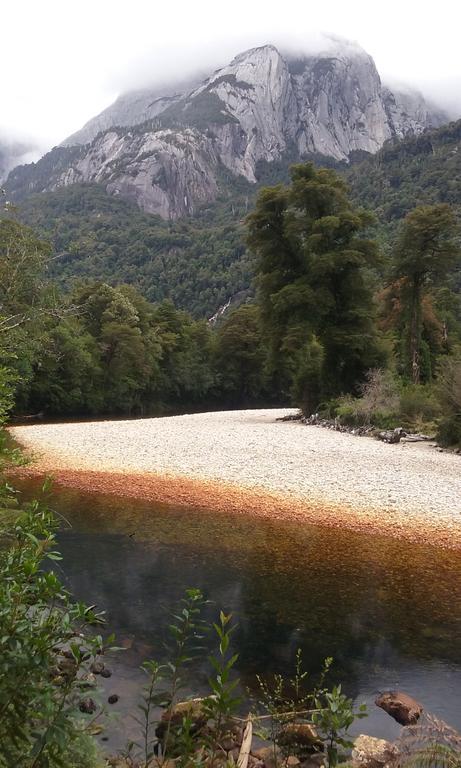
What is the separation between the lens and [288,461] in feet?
51.0

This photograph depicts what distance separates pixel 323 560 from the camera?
807 cm

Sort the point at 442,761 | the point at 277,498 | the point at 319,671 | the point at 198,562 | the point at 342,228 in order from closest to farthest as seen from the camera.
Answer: the point at 442,761 → the point at 319,671 → the point at 198,562 → the point at 277,498 → the point at 342,228

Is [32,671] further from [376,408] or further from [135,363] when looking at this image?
[135,363]

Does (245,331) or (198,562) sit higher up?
(198,562)

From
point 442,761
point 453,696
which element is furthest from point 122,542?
point 442,761

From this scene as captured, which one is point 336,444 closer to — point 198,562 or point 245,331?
point 198,562

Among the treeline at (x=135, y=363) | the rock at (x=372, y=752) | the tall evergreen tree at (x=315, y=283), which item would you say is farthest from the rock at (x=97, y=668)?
the tall evergreen tree at (x=315, y=283)

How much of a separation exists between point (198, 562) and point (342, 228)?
24818 mm

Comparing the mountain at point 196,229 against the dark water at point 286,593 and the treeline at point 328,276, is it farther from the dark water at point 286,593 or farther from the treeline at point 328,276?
the dark water at point 286,593

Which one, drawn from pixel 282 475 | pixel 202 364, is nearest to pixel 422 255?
pixel 282 475

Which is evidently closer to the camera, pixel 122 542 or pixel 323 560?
pixel 323 560

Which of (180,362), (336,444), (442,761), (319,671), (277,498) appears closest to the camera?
(442,761)

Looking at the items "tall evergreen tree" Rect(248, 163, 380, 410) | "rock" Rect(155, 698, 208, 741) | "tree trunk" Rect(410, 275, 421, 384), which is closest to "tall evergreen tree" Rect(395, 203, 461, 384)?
"tree trunk" Rect(410, 275, 421, 384)

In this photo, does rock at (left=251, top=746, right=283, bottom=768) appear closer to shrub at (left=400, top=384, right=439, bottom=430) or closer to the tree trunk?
shrub at (left=400, top=384, right=439, bottom=430)
